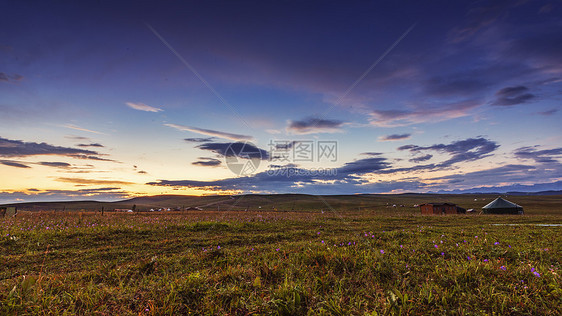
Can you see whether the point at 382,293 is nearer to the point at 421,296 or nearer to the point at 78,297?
the point at 421,296

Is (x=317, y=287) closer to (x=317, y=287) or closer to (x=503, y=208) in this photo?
(x=317, y=287)

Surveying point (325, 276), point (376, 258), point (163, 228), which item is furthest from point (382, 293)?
point (163, 228)

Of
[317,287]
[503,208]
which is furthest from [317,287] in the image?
[503,208]

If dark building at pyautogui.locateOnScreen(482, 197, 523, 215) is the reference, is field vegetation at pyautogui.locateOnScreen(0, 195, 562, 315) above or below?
above

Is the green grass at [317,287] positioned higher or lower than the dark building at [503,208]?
higher

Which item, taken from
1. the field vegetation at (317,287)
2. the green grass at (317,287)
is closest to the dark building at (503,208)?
the green grass at (317,287)

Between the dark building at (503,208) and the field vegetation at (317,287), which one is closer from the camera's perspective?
the field vegetation at (317,287)

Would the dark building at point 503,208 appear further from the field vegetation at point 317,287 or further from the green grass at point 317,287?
the field vegetation at point 317,287

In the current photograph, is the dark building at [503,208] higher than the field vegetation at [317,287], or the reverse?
the field vegetation at [317,287]

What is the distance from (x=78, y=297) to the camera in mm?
4094

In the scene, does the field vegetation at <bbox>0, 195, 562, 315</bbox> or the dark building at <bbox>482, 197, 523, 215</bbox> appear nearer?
the field vegetation at <bbox>0, 195, 562, 315</bbox>

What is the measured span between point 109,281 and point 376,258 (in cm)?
571

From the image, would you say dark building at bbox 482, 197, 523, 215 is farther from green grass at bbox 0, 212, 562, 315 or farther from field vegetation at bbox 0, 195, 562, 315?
field vegetation at bbox 0, 195, 562, 315

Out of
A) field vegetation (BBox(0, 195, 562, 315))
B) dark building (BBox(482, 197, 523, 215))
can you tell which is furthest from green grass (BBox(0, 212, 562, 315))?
dark building (BBox(482, 197, 523, 215))
